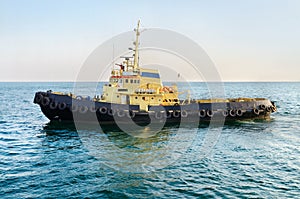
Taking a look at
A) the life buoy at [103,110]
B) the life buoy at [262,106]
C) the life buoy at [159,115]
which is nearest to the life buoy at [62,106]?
the life buoy at [103,110]

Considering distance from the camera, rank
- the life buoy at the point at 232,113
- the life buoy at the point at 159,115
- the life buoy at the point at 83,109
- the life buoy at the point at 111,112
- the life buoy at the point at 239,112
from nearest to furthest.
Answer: the life buoy at the point at 83,109, the life buoy at the point at 111,112, the life buoy at the point at 159,115, the life buoy at the point at 232,113, the life buoy at the point at 239,112

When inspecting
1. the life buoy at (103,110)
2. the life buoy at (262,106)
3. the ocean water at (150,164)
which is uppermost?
the life buoy at (262,106)

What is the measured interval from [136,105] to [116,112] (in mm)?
2048

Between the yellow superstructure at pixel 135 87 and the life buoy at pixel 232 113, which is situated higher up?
the yellow superstructure at pixel 135 87

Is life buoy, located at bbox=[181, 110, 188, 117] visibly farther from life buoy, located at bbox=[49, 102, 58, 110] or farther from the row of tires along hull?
life buoy, located at bbox=[49, 102, 58, 110]

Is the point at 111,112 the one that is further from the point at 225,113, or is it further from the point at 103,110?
the point at 225,113

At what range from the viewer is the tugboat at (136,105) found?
23.4 metres

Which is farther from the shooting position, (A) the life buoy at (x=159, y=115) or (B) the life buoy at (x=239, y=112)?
(B) the life buoy at (x=239, y=112)

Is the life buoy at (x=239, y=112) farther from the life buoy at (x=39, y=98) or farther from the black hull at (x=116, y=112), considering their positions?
the life buoy at (x=39, y=98)

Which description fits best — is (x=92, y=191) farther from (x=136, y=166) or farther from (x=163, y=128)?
(x=163, y=128)

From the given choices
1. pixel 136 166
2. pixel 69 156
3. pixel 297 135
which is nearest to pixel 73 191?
pixel 136 166

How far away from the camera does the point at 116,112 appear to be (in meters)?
23.5

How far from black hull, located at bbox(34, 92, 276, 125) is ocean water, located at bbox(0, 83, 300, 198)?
1.74 m

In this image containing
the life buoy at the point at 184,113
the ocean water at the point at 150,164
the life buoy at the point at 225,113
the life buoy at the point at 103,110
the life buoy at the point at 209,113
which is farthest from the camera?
the life buoy at the point at 225,113
